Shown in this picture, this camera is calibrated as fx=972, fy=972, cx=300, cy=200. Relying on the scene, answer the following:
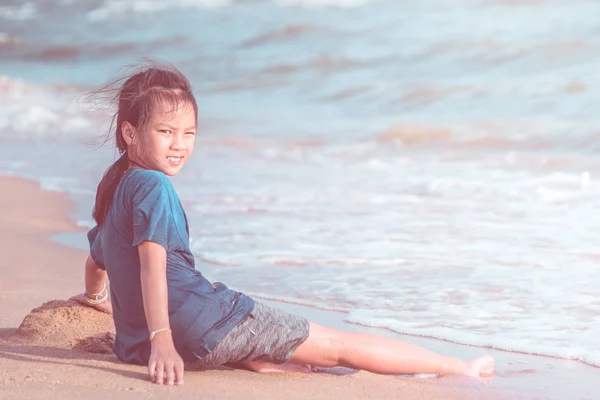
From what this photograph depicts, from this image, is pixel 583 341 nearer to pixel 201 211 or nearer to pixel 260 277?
pixel 260 277

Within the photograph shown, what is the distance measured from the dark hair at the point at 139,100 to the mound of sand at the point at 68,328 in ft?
1.29

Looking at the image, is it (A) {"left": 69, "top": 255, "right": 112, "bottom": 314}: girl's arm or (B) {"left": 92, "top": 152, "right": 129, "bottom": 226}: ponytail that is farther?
(A) {"left": 69, "top": 255, "right": 112, "bottom": 314}: girl's arm

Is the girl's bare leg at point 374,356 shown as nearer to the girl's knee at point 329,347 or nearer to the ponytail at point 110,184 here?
the girl's knee at point 329,347

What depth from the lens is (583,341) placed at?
10.7 feet

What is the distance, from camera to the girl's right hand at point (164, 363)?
233cm

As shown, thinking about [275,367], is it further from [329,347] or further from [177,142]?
[177,142]

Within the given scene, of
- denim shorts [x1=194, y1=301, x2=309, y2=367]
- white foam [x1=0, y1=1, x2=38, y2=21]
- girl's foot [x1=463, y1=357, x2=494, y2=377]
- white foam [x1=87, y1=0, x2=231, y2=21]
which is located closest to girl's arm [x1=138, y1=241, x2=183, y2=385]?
denim shorts [x1=194, y1=301, x2=309, y2=367]

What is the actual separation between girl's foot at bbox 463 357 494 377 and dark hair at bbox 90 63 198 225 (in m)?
1.09

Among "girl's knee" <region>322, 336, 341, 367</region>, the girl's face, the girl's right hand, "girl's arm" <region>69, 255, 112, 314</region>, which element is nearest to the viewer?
the girl's right hand

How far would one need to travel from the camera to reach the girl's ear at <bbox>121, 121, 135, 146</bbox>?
2.63 m

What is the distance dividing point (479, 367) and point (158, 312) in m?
1.03

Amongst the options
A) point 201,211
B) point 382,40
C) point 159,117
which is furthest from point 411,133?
point 159,117

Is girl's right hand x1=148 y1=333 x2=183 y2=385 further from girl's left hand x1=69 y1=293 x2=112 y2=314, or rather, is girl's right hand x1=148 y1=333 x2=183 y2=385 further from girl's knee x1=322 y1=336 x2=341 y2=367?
girl's left hand x1=69 y1=293 x2=112 y2=314

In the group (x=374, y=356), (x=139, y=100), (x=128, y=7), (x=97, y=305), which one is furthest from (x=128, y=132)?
(x=128, y=7)
